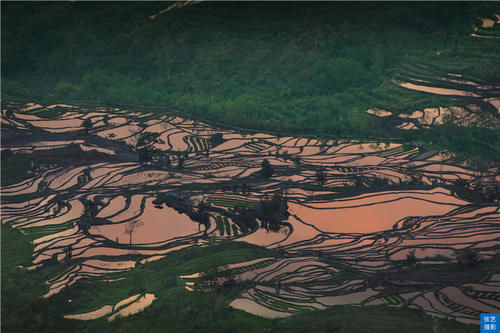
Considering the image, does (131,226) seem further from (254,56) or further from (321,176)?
(254,56)

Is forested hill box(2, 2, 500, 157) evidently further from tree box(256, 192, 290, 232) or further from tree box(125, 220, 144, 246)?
tree box(125, 220, 144, 246)

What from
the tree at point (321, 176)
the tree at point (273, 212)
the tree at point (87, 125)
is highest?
the tree at point (87, 125)

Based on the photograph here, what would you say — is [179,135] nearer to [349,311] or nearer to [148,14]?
[148,14]

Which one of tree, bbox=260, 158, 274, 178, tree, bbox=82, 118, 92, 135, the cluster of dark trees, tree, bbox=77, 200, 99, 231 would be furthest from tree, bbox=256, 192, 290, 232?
tree, bbox=82, 118, 92, 135

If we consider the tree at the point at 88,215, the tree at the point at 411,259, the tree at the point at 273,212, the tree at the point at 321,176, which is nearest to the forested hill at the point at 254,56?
the tree at the point at 321,176

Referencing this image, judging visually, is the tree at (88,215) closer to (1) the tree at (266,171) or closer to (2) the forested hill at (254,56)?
(2) the forested hill at (254,56)
